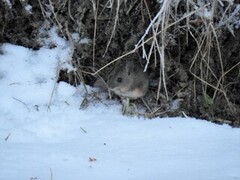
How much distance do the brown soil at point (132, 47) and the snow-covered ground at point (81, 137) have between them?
0.16 metres

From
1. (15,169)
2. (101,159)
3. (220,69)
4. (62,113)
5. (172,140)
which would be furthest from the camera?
(220,69)

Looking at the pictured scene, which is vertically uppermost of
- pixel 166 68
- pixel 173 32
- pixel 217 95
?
pixel 173 32

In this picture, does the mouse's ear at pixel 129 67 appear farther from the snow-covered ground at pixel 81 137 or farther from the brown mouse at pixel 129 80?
the snow-covered ground at pixel 81 137

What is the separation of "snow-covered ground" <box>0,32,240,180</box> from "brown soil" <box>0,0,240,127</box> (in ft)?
0.53

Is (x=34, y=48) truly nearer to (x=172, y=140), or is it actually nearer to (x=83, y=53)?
(x=83, y=53)

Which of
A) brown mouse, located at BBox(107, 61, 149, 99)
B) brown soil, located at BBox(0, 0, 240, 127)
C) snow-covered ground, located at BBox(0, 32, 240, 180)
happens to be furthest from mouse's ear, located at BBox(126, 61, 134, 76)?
snow-covered ground, located at BBox(0, 32, 240, 180)

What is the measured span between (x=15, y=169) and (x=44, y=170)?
0.19 meters

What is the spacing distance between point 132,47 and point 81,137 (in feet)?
3.58

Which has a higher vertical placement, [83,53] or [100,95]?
[83,53]

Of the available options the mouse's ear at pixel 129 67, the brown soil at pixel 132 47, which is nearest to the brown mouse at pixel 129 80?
the mouse's ear at pixel 129 67

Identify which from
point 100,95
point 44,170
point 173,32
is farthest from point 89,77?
point 44,170

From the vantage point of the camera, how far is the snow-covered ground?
3088mm

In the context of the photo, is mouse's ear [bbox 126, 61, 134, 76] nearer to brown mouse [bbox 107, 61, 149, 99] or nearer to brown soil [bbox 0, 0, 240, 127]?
brown mouse [bbox 107, 61, 149, 99]

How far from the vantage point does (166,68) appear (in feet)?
13.9
